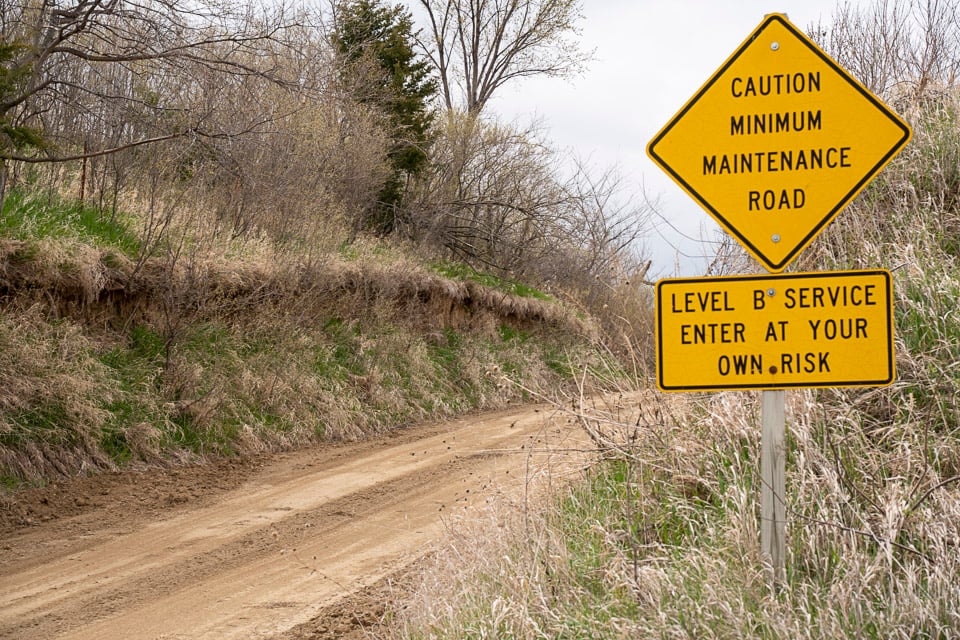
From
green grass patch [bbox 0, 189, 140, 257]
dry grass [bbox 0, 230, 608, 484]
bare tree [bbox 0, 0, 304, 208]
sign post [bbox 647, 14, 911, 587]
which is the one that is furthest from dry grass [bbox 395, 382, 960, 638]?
green grass patch [bbox 0, 189, 140, 257]

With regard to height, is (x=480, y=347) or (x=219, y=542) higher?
(x=480, y=347)

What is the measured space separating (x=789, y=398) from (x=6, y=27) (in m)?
10.0

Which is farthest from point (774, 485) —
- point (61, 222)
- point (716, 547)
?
point (61, 222)

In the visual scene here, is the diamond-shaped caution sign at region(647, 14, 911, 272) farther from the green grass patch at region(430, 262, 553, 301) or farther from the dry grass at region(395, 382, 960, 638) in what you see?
the green grass patch at region(430, 262, 553, 301)

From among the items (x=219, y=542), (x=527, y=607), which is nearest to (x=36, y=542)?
(x=219, y=542)

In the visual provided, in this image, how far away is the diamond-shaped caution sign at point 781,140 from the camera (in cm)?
357

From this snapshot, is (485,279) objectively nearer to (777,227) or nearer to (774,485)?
(777,227)

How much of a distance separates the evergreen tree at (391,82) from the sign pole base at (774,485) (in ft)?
62.1

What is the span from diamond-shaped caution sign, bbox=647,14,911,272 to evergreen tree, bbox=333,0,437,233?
18.5 meters

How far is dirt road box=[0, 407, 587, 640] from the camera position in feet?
18.3

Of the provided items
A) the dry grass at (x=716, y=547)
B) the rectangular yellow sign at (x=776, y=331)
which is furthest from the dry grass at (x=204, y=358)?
the rectangular yellow sign at (x=776, y=331)

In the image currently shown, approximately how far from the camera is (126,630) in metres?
5.34

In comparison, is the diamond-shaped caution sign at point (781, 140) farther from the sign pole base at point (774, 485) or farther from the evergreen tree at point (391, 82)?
the evergreen tree at point (391, 82)

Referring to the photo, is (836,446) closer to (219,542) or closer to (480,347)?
(219,542)
